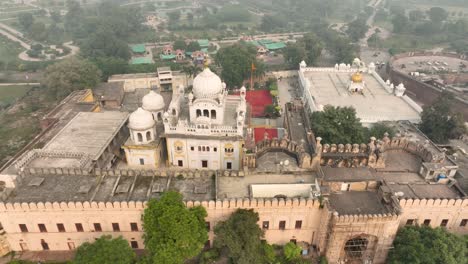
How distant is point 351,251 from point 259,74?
5770 centimetres

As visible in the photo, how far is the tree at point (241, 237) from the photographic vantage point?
1150 inches

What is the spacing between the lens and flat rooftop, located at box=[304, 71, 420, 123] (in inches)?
2146

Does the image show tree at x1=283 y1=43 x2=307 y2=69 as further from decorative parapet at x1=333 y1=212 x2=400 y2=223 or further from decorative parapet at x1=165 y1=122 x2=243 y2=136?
decorative parapet at x1=333 y1=212 x2=400 y2=223

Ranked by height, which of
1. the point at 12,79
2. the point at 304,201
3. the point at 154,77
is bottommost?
the point at 12,79

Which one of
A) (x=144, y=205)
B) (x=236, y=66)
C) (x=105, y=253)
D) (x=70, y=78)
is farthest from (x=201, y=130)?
(x=70, y=78)

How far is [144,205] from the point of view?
32.0 meters

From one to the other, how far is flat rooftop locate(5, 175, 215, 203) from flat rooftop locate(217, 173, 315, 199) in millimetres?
1303

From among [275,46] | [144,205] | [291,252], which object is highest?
A: [144,205]

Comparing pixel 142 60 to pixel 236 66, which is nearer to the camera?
pixel 236 66

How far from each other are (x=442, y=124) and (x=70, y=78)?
228ft

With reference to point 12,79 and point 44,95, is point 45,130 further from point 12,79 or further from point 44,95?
point 12,79

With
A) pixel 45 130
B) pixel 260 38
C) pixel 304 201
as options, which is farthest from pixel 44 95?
pixel 260 38

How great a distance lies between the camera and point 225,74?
256ft

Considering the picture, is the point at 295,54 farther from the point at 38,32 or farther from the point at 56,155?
the point at 38,32
